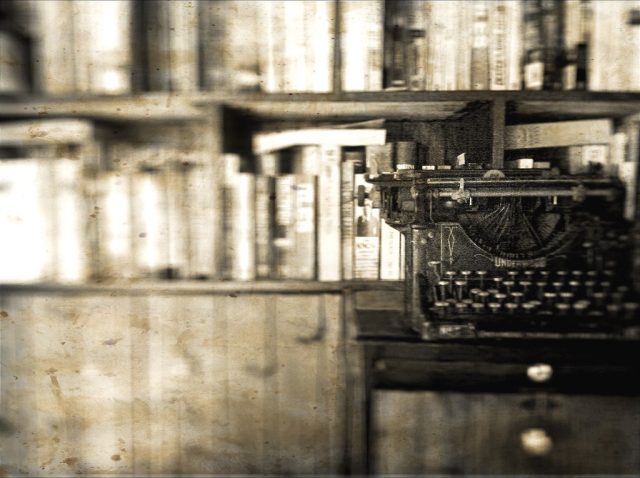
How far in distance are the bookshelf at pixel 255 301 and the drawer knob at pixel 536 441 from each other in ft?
1.42

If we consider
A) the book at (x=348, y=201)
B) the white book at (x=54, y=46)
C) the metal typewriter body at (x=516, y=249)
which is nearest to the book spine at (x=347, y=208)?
the book at (x=348, y=201)

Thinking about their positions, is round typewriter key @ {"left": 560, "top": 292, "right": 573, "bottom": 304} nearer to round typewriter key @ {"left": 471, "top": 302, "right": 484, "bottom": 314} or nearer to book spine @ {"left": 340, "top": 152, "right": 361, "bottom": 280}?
round typewriter key @ {"left": 471, "top": 302, "right": 484, "bottom": 314}

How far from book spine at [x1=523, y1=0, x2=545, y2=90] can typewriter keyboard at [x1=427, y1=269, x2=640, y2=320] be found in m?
0.52

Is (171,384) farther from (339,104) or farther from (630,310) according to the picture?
(630,310)

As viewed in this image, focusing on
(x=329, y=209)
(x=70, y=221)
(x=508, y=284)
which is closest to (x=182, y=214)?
(x=70, y=221)

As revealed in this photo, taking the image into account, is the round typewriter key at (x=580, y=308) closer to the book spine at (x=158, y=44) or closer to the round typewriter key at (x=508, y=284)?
the round typewriter key at (x=508, y=284)

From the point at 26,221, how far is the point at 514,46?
4.98 ft

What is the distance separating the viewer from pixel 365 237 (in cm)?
130

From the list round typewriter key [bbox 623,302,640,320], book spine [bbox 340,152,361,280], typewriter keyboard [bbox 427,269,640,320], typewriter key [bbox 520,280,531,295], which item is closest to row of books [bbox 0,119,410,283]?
book spine [bbox 340,152,361,280]

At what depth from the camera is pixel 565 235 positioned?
114 cm

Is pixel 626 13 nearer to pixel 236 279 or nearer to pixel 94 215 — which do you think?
pixel 236 279

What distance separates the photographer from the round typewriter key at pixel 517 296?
108cm

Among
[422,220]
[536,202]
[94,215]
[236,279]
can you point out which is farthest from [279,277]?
[536,202]

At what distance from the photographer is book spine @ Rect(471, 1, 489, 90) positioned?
1.20 m
